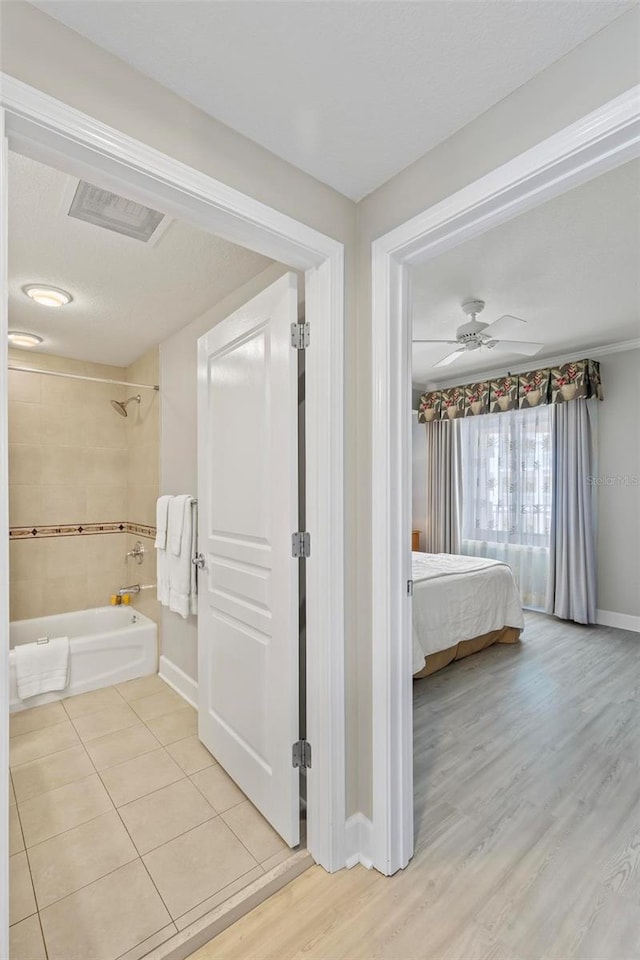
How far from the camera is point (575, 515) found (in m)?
4.26

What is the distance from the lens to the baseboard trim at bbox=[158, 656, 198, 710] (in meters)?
2.82

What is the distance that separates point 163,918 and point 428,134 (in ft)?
8.33

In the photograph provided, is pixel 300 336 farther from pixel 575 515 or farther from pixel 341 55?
pixel 575 515

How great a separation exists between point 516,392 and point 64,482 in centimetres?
431

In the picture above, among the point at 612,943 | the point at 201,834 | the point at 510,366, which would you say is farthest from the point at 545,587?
the point at 201,834

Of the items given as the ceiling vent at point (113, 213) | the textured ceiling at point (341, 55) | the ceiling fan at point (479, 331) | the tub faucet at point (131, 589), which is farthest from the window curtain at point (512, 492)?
the ceiling vent at point (113, 213)

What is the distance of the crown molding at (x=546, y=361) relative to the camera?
13.3 ft

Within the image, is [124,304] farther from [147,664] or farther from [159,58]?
[147,664]

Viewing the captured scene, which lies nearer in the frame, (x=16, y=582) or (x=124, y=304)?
(x=124, y=304)

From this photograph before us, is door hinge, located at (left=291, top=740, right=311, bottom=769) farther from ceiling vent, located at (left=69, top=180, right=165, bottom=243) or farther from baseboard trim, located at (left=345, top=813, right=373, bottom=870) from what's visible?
ceiling vent, located at (left=69, top=180, right=165, bottom=243)

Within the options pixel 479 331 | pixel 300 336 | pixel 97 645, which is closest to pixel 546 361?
pixel 479 331

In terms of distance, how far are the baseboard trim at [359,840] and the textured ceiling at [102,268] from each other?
90.9 inches

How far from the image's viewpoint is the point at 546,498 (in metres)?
4.60

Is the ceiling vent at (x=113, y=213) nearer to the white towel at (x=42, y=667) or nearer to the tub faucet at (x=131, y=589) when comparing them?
the white towel at (x=42, y=667)
